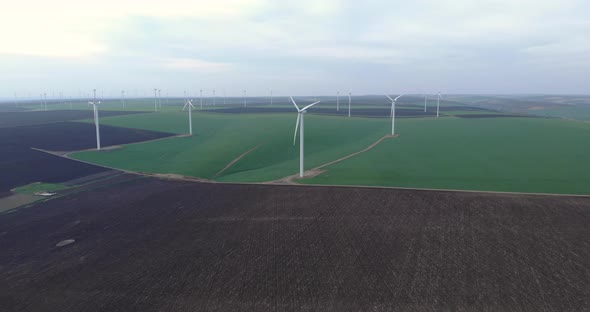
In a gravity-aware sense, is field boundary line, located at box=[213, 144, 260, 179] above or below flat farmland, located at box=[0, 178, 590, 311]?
above

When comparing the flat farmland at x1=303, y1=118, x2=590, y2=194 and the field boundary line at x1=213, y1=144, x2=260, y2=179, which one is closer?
the flat farmland at x1=303, y1=118, x2=590, y2=194

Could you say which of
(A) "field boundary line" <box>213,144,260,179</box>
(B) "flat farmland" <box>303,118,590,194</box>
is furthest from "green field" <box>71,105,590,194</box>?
(A) "field boundary line" <box>213,144,260,179</box>

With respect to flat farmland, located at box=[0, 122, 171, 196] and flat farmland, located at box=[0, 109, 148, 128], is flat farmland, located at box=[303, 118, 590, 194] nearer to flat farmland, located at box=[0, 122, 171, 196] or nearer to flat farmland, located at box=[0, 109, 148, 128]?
flat farmland, located at box=[0, 122, 171, 196]

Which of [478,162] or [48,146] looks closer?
[478,162]

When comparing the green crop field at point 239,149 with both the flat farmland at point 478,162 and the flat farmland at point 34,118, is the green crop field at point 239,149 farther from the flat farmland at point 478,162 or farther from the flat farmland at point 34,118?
the flat farmland at point 34,118

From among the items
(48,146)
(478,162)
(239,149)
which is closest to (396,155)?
(478,162)

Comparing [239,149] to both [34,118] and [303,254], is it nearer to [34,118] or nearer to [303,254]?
[303,254]

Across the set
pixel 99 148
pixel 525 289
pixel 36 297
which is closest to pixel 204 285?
pixel 36 297
